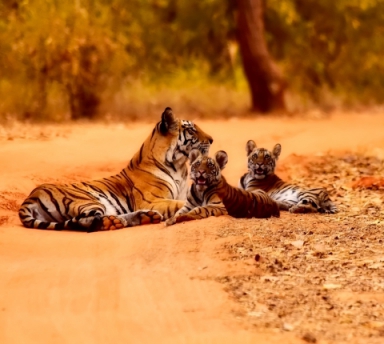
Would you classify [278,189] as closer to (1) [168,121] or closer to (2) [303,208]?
(2) [303,208]

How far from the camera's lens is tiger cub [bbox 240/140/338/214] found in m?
7.72

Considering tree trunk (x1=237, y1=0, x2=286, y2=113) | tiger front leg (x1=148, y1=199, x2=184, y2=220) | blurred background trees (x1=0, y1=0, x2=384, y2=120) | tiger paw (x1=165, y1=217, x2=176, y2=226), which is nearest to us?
tiger paw (x1=165, y1=217, x2=176, y2=226)

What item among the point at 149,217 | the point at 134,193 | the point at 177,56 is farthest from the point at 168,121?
the point at 177,56

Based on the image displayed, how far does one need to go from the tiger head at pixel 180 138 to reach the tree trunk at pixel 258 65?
31.1 ft

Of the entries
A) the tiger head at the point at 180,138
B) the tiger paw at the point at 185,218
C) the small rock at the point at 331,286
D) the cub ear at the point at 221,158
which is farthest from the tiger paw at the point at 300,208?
the small rock at the point at 331,286

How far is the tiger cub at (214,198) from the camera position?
23.0 feet

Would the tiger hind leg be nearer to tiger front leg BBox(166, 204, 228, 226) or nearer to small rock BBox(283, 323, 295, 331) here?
tiger front leg BBox(166, 204, 228, 226)

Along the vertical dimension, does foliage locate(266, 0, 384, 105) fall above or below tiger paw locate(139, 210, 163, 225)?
above

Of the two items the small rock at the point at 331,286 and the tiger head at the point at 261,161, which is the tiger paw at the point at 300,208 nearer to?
the tiger head at the point at 261,161

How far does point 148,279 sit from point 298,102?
1517 centimetres

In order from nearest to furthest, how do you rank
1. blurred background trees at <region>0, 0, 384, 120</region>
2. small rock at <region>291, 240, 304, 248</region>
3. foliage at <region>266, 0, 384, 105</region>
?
small rock at <region>291, 240, 304, 248</region> < blurred background trees at <region>0, 0, 384, 120</region> < foliage at <region>266, 0, 384, 105</region>

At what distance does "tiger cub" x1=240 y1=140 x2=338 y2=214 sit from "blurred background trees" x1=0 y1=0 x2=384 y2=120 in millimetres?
7811

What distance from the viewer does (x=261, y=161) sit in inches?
315

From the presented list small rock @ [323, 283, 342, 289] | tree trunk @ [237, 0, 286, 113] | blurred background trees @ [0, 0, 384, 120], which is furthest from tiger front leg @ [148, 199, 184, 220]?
tree trunk @ [237, 0, 286, 113]
